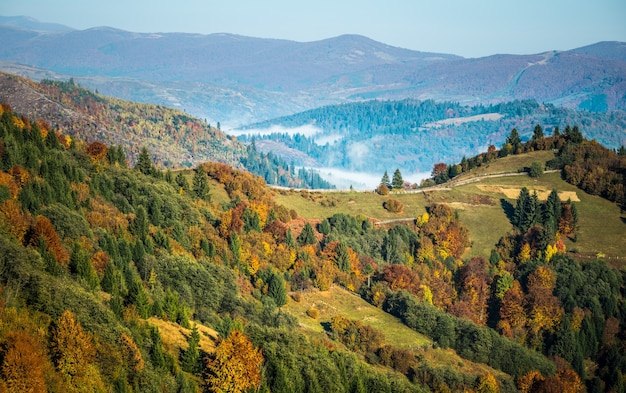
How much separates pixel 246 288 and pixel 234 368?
48.2 m

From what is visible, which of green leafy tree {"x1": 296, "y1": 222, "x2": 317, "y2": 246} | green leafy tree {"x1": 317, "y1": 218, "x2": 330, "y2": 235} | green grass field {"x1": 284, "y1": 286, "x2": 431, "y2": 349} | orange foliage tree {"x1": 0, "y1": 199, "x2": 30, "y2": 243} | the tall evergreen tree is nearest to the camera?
orange foliage tree {"x1": 0, "y1": 199, "x2": 30, "y2": 243}

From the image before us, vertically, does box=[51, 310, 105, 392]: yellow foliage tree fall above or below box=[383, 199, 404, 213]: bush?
above

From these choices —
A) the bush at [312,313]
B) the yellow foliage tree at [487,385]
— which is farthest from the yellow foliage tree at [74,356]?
the bush at [312,313]

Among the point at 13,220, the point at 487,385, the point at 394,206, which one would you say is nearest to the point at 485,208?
the point at 394,206

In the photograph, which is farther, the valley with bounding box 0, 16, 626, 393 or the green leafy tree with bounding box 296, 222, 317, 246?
the green leafy tree with bounding box 296, 222, 317, 246

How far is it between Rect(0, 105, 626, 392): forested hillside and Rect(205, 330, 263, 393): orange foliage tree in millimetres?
186

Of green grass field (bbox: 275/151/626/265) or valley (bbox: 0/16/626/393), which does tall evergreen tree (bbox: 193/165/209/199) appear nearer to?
valley (bbox: 0/16/626/393)

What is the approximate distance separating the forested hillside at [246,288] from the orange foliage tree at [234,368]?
0.19m

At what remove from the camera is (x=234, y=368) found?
7938 centimetres

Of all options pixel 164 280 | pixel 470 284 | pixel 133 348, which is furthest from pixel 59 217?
pixel 470 284

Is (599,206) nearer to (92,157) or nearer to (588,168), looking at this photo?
(588,168)

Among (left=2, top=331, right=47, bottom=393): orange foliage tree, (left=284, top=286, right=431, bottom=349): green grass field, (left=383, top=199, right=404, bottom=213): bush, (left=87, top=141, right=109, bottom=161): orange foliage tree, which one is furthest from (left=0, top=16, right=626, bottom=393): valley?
(left=284, top=286, right=431, bottom=349): green grass field

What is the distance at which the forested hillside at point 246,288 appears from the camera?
76125 millimetres

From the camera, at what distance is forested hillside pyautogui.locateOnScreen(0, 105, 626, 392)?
7612cm
